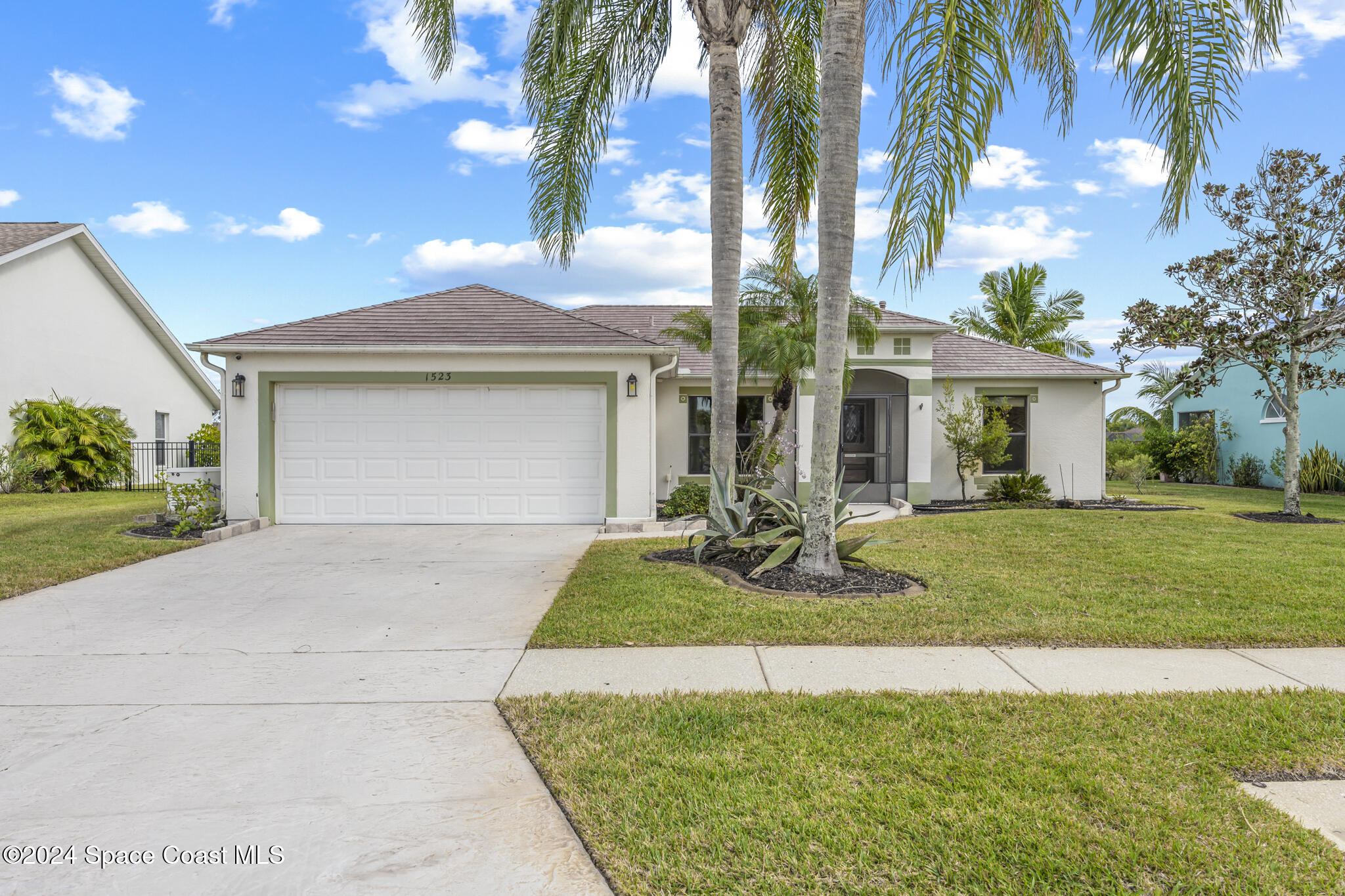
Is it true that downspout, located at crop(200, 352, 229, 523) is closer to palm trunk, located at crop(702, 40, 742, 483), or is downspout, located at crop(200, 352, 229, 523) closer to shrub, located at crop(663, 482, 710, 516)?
shrub, located at crop(663, 482, 710, 516)

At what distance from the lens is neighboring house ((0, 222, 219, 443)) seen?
17.4 meters

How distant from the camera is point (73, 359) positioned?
19422 mm

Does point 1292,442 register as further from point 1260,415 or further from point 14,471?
point 14,471

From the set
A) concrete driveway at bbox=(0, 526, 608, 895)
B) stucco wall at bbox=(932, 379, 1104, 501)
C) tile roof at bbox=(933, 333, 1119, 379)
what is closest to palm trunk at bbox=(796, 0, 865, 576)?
concrete driveway at bbox=(0, 526, 608, 895)

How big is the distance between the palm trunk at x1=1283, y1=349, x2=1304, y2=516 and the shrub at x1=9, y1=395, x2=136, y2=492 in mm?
25467

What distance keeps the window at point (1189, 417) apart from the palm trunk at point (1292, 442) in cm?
1184

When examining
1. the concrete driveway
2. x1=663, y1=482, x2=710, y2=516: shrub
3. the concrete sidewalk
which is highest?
x1=663, y1=482, x2=710, y2=516: shrub

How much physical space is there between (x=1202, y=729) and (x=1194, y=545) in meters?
6.70

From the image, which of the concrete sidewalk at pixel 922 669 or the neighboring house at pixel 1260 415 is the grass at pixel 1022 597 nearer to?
the concrete sidewalk at pixel 922 669

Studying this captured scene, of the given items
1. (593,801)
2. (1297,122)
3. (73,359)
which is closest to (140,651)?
(593,801)

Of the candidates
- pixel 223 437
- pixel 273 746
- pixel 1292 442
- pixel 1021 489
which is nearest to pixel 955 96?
pixel 273 746

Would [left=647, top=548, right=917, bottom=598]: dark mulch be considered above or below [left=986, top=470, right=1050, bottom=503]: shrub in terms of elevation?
below

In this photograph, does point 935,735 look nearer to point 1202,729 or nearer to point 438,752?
point 1202,729

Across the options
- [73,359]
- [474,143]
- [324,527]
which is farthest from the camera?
[73,359]
